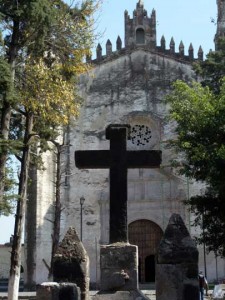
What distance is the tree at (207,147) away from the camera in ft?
46.3

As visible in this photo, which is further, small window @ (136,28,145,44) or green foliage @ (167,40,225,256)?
small window @ (136,28,145,44)

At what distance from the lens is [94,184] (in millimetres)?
28031

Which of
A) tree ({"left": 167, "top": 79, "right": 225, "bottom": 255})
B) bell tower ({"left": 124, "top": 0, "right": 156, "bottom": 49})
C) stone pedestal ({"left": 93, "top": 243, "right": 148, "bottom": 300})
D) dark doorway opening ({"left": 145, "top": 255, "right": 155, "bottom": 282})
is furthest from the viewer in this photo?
bell tower ({"left": 124, "top": 0, "right": 156, "bottom": 49})

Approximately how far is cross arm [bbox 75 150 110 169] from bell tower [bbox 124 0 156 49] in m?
23.1

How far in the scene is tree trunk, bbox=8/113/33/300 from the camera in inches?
586

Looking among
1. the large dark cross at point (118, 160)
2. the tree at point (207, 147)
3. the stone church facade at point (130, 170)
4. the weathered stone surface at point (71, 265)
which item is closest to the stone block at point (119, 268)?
the weathered stone surface at point (71, 265)

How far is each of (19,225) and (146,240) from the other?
12705 mm

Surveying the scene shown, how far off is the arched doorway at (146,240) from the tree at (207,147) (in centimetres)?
1055

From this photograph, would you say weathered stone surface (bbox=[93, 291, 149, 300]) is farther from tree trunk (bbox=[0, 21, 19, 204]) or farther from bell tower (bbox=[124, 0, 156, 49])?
bell tower (bbox=[124, 0, 156, 49])

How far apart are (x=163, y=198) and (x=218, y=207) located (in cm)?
1266

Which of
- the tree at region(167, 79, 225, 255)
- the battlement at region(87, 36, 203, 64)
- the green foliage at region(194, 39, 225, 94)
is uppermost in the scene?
the battlement at region(87, 36, 203, 64)

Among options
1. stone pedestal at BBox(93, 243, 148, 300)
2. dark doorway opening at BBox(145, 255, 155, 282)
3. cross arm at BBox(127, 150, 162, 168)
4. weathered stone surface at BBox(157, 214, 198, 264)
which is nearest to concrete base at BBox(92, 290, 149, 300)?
stone pedestal at BBox(93, 243, 148, 300)

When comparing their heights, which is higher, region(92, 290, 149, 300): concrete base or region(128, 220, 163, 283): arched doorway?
region(128, 220, 163, 283): arched doorway

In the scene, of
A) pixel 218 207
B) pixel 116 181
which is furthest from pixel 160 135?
pixel 116 181
